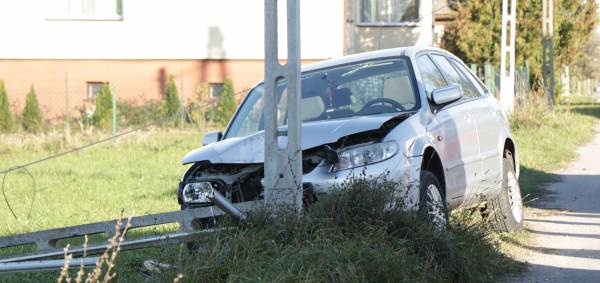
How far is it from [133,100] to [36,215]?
13311 millimetres

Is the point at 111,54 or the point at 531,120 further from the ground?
the point at 111,54

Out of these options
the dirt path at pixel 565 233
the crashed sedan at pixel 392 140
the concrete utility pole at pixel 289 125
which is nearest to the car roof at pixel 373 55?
the crashed sedan at pixel 392 140

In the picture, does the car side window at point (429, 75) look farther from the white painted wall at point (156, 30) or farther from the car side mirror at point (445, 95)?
the white painted wall at point (156, 30)

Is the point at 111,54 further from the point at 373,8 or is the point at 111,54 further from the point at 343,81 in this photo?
the point at 343,81

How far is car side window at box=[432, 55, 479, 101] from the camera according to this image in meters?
5.55

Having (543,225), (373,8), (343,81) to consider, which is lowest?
(543,225)

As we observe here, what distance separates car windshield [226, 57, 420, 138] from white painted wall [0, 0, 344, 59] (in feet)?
48.4

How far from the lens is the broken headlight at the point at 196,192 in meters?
4.26

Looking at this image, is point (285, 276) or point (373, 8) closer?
point (285, 276)

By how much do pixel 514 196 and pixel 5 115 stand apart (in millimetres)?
16672

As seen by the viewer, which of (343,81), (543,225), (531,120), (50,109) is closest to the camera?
(343,81)

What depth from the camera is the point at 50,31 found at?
19875 millimetres

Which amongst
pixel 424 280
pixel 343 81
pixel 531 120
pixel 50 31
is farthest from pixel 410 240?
pixel 50 31

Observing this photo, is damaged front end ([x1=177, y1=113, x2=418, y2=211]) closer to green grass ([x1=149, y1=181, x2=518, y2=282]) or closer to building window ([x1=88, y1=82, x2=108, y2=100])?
green grass ([x1=149, y1=181, x2=518, y2=282])
